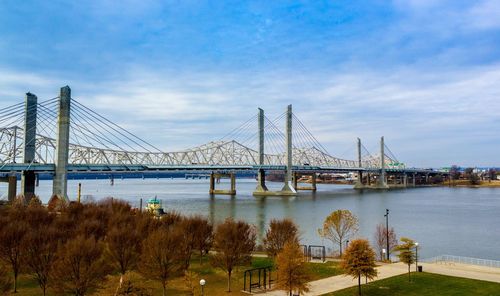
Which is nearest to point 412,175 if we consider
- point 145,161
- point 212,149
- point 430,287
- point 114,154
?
point 212,149

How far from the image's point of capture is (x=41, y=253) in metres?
19.8

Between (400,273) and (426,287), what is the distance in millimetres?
3059

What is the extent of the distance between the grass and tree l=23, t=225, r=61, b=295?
0.88 meters

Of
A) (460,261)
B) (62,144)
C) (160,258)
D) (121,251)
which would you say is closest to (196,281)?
(160,258)

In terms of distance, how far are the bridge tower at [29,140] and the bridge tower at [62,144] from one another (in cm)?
463

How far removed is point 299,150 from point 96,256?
151983mm

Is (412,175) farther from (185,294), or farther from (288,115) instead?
(185,294)

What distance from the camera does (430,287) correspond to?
19.9 meters

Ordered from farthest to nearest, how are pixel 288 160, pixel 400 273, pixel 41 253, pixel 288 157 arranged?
pixel 288 157 → pixel 288 160 → pixel 400 273 → pixel 41 253

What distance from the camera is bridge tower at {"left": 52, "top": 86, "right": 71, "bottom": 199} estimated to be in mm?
58906

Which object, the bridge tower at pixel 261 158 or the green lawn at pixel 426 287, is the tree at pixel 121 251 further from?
the bridge tower at pixel 261 158

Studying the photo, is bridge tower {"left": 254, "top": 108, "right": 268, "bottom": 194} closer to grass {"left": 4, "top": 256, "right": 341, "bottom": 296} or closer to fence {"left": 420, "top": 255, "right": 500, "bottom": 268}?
fence {"left": 420, "top": 255, "right": 500, "bottom": 268}

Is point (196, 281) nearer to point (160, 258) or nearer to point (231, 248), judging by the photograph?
point (231, 248)

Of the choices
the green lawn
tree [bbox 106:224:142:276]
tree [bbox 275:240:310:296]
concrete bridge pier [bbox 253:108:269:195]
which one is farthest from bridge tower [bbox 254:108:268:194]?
tree [bbox 275:240:310:296]
